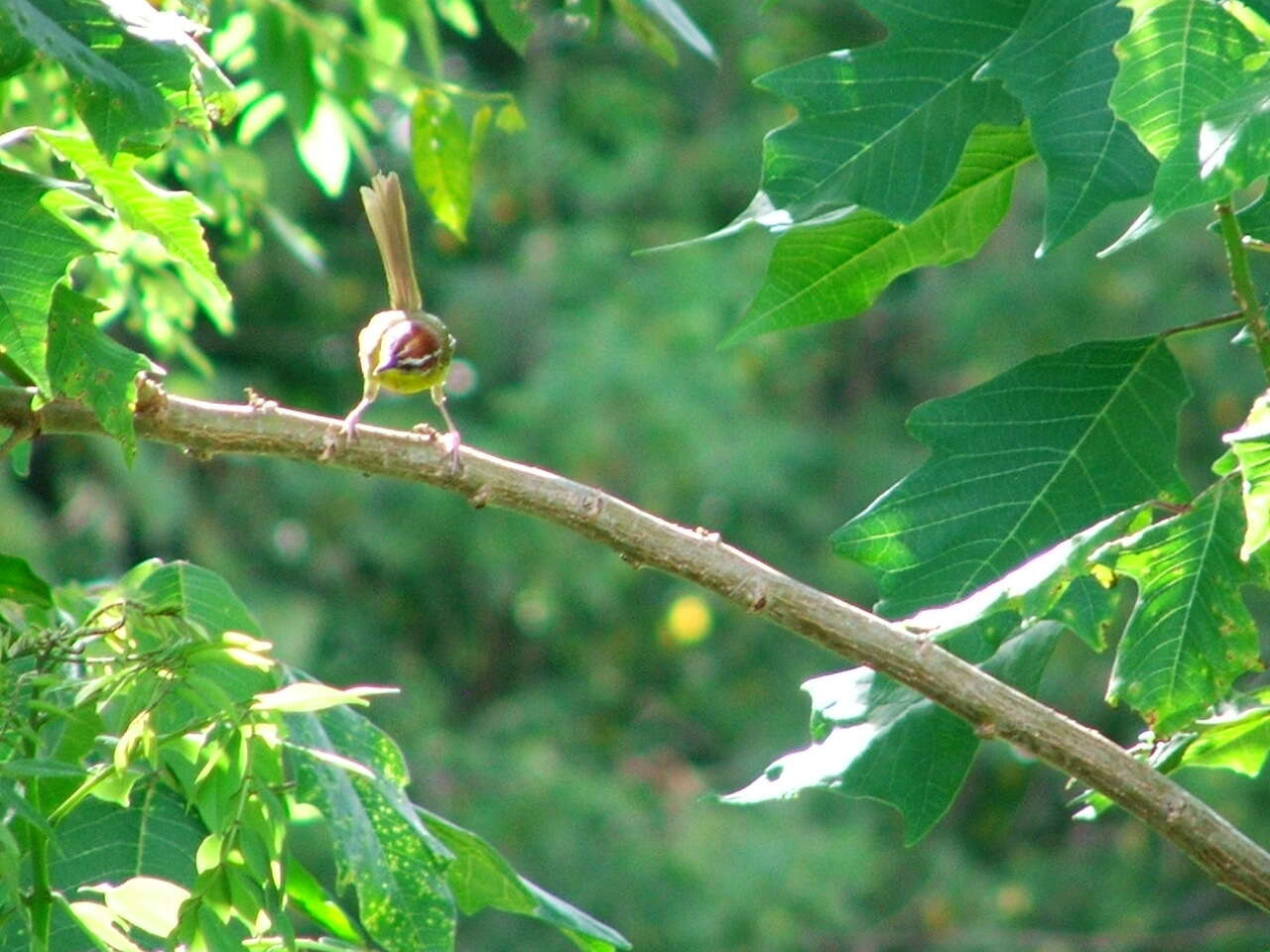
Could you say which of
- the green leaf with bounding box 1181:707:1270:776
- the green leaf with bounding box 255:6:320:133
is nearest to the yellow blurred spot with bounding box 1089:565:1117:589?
the green leaf with bounding box 1181:707:1270:776

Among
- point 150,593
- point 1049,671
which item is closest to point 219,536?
point 1049,671

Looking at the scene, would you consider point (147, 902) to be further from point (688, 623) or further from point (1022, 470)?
point (688, 623)

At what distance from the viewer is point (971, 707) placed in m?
1.32

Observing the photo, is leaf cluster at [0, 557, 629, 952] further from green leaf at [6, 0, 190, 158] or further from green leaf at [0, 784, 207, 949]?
green leaf at [6, 0, 190, 158]

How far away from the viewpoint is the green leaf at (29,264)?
1.18 meters

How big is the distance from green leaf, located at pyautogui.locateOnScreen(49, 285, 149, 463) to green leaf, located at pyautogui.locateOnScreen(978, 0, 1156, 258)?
676mm

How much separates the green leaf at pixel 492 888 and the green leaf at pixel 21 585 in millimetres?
371

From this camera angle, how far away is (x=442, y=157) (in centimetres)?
202

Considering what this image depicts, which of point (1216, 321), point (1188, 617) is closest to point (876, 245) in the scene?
point (1216, 321)

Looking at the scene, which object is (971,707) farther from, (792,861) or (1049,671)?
(1049,671)

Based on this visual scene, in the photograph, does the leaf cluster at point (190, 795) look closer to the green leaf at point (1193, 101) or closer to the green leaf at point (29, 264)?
the green leaf at point (29, 264)

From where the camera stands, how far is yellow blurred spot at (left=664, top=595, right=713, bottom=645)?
33.0ft

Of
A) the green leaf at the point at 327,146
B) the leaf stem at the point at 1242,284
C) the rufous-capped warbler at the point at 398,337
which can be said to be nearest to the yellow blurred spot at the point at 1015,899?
the rufous-capped warbler at the point at 398,337

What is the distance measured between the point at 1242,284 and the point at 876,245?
328 millimetres
